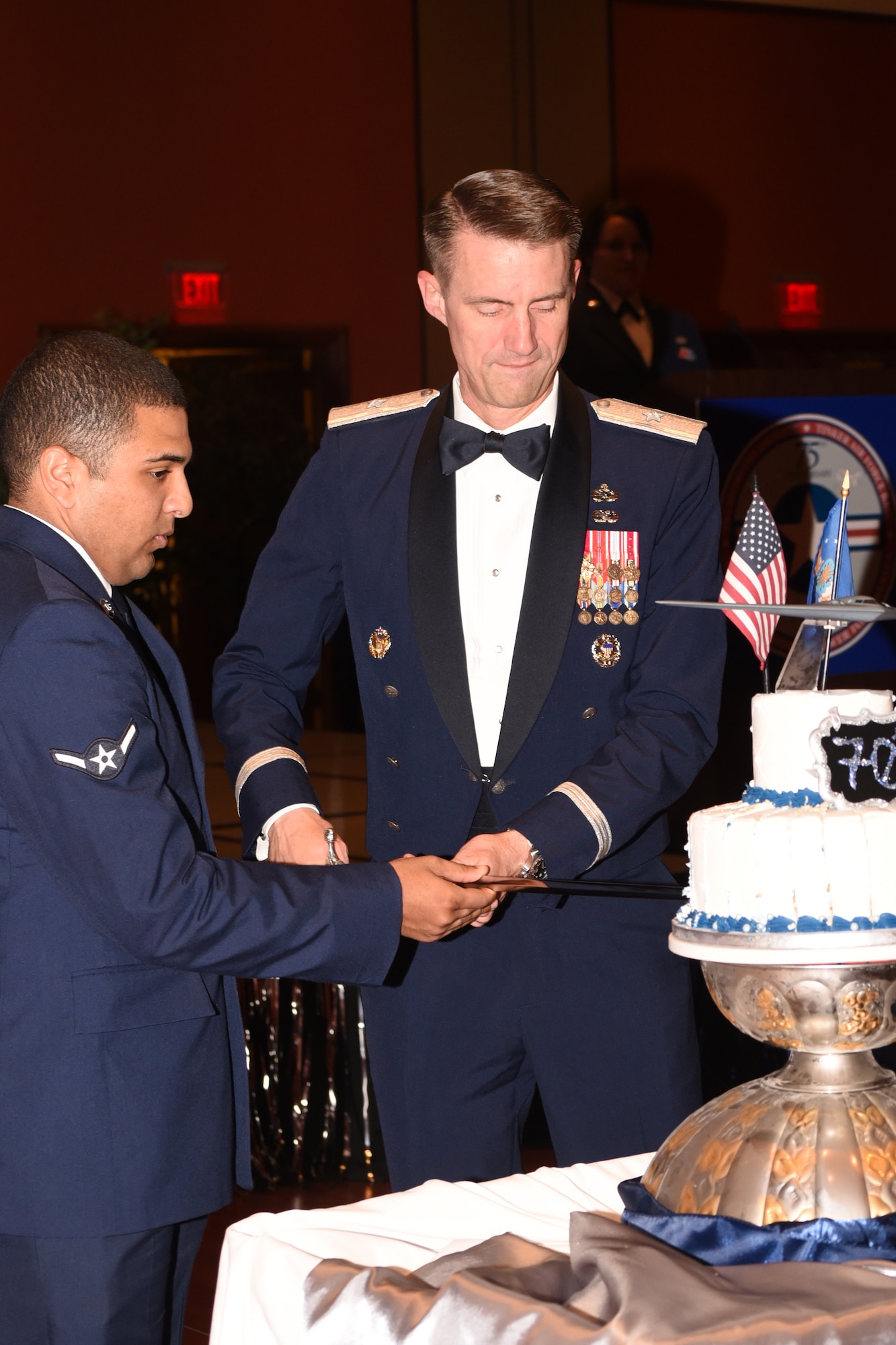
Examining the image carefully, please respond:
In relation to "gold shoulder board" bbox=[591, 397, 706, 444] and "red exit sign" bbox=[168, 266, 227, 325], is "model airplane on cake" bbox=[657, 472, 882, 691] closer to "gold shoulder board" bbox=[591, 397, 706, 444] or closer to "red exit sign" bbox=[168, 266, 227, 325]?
"gold shoulder board" bbox=[591, 397, 706, 444]

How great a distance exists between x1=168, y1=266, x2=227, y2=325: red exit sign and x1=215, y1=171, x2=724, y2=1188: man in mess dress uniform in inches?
227

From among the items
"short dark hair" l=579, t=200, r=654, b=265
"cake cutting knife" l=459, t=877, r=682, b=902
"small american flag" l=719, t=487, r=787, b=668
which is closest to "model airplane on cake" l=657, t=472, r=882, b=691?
"small american flag" l=719, t=487, r=787, b=668

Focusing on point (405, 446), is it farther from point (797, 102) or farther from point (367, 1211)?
point (797, 102)

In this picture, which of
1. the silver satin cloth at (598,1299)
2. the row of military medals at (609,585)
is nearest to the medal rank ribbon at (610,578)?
the row of military medals at (609,585)

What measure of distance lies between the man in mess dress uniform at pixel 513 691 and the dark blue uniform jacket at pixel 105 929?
0.23 metres

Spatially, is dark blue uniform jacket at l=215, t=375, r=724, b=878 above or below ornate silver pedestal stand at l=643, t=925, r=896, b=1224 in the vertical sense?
above

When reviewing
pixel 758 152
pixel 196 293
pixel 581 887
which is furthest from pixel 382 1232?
pixel 758 152

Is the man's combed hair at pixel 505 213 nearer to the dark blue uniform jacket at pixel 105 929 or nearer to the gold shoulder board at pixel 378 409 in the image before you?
the gold shoulder board at pixel 378 409

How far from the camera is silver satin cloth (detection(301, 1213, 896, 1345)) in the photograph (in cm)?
102

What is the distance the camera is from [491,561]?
6.21ft

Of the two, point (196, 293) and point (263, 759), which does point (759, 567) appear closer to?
point (263, 759)

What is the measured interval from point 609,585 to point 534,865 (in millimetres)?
357

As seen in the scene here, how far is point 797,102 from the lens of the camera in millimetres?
9047

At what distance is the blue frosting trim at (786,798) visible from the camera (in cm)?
121
